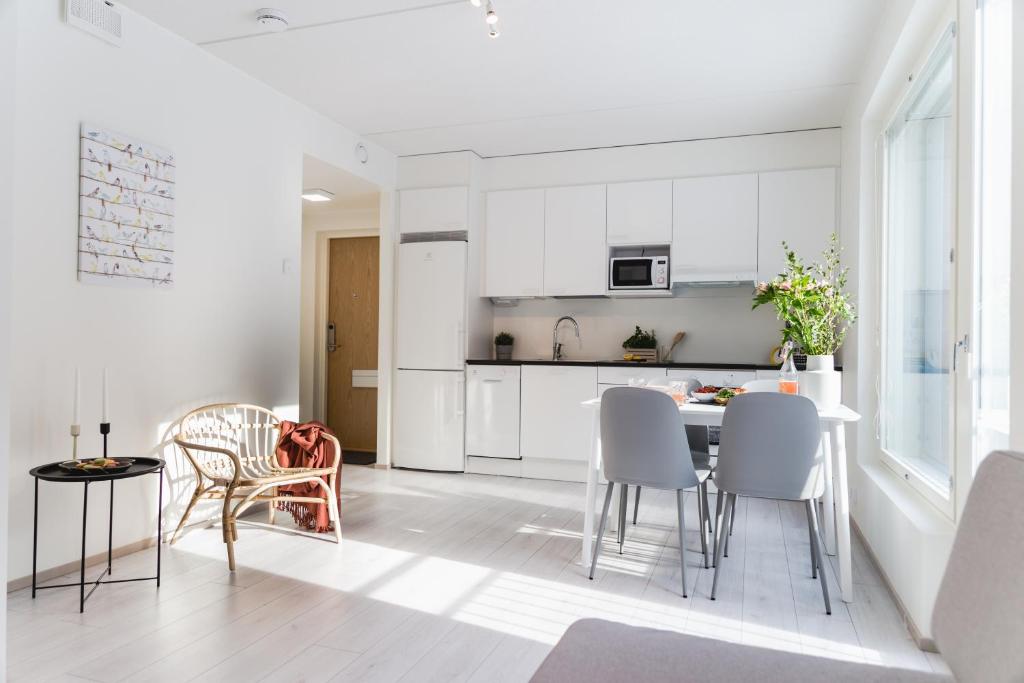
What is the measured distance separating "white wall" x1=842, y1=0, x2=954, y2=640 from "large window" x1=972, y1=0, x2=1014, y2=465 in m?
0.50

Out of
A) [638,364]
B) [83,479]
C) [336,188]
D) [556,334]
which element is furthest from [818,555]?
[336,188]

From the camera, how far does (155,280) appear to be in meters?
3.40

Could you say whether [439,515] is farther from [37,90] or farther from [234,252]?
[37,90]

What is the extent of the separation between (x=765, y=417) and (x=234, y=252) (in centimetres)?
307

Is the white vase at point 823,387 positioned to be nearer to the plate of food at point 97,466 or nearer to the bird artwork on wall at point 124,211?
the plate of food at point 97,466

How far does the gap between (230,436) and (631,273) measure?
3.11m

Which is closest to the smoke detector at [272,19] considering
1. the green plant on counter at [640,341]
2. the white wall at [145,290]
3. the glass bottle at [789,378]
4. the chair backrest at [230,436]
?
the white wall at [145,290]

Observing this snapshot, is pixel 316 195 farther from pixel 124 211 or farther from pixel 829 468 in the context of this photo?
pixel 829 468

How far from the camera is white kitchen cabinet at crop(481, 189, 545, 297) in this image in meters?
5.55

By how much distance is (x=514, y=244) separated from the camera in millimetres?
5609

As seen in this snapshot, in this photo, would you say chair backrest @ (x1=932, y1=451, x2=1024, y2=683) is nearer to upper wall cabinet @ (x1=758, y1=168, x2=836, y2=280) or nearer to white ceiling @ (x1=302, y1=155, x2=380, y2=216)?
upper wall cabinet @ (x1=758, y1=168, x2=836, y2=280)

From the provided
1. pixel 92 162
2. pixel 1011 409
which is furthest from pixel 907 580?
pixel 92 162

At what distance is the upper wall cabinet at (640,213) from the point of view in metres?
5.17

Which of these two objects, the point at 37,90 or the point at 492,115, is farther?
the point at 492,115
